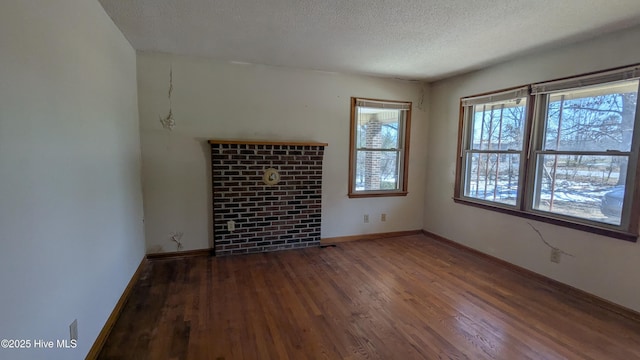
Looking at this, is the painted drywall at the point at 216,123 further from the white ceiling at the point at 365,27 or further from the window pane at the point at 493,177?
the window pane at the point at 493,177

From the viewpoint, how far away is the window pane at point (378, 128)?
170 inches

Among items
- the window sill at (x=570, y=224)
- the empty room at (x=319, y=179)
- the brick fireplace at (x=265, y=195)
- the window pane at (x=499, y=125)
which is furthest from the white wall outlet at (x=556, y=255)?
the brick fireplace at (x=265, y=195)

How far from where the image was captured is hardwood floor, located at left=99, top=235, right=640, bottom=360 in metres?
1.99

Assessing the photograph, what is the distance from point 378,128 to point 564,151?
218 centimetres

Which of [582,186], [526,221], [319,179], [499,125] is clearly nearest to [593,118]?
[582,186]

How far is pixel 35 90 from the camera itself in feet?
4.29

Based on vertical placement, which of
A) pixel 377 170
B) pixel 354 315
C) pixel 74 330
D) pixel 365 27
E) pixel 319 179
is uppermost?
pixel 365 27

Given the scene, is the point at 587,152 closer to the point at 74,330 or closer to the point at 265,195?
the point at 265,195

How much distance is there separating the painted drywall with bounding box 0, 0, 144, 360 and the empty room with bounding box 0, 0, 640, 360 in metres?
0.01

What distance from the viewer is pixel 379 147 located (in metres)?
4.45

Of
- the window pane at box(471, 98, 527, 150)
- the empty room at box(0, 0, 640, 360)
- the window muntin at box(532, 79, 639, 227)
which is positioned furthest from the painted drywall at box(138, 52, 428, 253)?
the window muntin at box(532, 79, 639, 227)

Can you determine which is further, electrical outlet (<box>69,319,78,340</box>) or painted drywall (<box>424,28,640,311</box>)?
painted drywall (<box>424,28,640,311</box>)

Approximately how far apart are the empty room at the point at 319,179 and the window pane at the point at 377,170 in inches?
1.3

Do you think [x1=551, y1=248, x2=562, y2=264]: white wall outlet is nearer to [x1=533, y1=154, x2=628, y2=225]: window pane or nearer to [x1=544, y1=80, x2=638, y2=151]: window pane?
[x1=533, y1=154, x2=628, y2=225]: window pane
